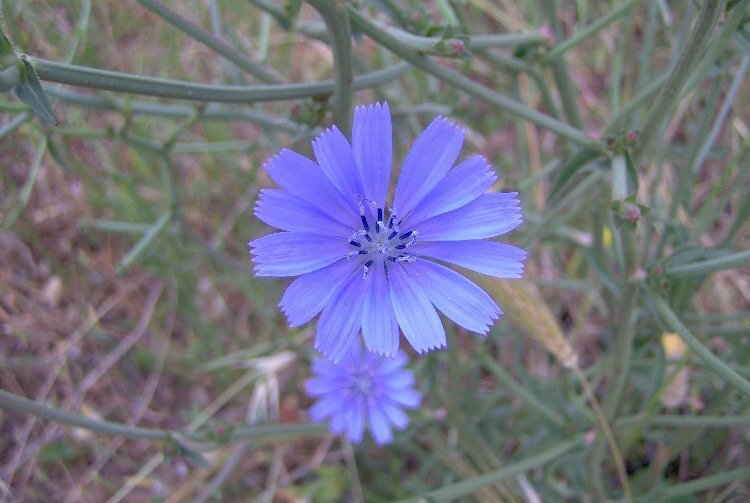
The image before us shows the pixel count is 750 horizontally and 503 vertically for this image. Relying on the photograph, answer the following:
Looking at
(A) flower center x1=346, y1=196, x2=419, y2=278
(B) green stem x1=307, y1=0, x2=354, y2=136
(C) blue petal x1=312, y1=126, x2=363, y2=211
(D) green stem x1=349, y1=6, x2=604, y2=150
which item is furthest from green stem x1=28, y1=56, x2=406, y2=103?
(A) flower center x1=346, y1=196, x2=419, y2=278

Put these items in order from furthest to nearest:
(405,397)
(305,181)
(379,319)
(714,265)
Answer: (405,397) < (714,265) < (379,319) < (305,181)

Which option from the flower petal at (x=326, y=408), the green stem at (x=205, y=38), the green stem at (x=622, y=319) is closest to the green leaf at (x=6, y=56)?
the green stem at (x=205, y=38)

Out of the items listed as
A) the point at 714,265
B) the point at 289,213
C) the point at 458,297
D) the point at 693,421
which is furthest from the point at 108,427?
the point at 693,421

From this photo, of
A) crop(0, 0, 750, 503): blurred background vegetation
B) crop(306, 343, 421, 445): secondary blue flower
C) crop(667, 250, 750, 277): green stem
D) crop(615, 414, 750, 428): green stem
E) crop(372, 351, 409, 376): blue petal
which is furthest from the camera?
crop(372, 351, 409, 376): blue petal

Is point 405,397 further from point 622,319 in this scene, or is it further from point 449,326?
point 622,319

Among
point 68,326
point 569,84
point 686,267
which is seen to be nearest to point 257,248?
point 686,267

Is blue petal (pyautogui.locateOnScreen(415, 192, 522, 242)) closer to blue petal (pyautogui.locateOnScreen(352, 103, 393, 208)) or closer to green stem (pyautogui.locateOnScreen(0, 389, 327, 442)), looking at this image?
blue petal (pyautogui.locateOnScreen(352, 103, 393, 208))

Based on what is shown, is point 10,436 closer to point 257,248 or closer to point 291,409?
point 291,409
